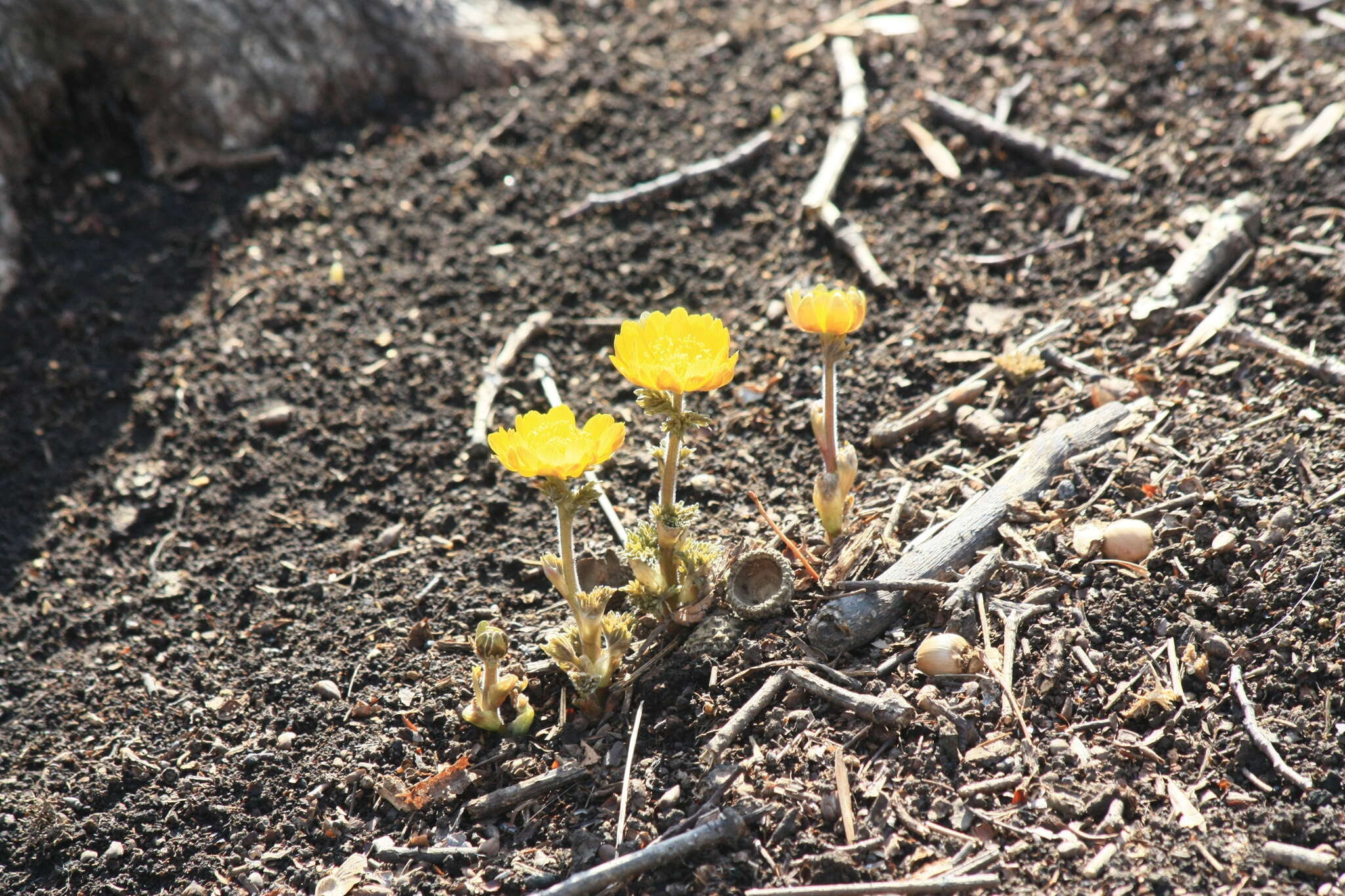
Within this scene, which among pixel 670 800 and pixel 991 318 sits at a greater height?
pixel 991 318

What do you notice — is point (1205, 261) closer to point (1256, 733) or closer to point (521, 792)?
point (1256, 733)

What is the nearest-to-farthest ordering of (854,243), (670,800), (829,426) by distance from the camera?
(670,800) → (829,426) → (854,243)

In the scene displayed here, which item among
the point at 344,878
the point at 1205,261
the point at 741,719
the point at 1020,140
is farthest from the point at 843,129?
the point at 344,878

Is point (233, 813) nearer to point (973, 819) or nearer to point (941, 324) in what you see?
point (973, 819)

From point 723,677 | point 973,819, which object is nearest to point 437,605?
point 723,677

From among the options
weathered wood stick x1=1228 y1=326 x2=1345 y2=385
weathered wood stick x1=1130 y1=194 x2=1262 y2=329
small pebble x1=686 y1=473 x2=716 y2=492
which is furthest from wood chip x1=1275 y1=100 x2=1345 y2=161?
small pebble x1=686 y1=473 x2=716 y2=492

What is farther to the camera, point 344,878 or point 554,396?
point 554,396
